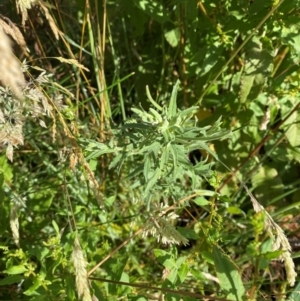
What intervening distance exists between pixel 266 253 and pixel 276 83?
840 mm

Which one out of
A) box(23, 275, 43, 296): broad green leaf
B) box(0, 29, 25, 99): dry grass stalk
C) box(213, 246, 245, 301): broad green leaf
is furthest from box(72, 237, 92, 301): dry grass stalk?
box(0, 29, 25, 99): dry grass stalk

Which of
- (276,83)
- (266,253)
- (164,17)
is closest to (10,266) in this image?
(266,253)

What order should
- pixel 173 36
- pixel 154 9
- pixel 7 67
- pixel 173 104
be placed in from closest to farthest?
1. pixel 7 67
2. pixel 173 104
3. pixel 154 9
4. pixel 173 36

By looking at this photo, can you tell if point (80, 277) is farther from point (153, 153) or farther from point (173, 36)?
point (173, 36)

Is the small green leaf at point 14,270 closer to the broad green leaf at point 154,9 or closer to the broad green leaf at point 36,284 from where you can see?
the broad green leaf at point 36,284

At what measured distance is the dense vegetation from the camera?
3.59ft

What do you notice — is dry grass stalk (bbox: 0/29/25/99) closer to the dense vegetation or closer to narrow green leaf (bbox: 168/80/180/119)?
the dense vegetation

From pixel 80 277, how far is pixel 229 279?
11.6 inches

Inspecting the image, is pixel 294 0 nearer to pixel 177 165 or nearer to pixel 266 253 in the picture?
pixel 177 165

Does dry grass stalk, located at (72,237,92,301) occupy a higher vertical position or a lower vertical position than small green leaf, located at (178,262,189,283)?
higher

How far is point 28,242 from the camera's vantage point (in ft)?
5.00

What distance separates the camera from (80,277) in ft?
3.29

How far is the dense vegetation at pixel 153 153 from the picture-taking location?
1.09 metres

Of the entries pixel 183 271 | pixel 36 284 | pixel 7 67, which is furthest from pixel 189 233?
pixel 7 67
